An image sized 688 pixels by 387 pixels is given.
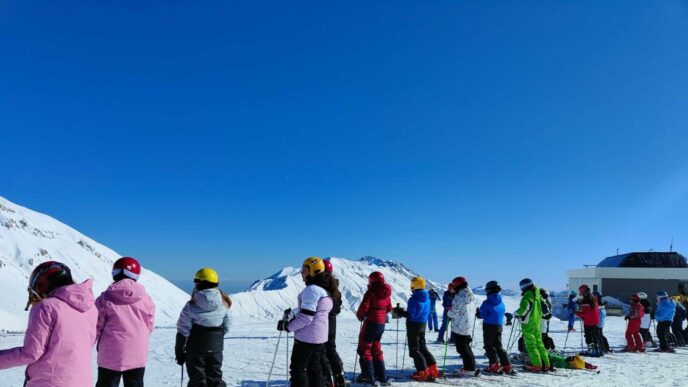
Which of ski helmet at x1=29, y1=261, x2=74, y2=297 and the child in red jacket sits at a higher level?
ski helmet at x1=29, y1=261, x2=74, y2=297

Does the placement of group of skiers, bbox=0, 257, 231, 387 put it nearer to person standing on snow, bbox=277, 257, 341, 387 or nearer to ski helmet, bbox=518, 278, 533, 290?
person standing on snow, bbox=277, 257, 341, 387

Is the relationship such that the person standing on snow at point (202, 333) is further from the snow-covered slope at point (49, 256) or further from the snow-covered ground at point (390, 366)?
the snow-covered slope at point (49, 256)

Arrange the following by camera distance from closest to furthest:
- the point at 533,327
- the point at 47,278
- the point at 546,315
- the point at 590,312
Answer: the point at 47,278 < the point at 533,327 < the point at 546,315 < the point at 590,312


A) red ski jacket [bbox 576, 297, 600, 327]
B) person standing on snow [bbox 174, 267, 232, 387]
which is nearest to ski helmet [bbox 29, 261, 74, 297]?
person standing on snow [bbox 174, 267, 232, 387]

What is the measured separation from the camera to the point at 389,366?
33.5ft

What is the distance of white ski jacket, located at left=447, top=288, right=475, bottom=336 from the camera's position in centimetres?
895

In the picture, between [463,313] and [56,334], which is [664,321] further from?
[56,334]

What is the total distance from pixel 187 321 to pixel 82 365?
6.44 ft

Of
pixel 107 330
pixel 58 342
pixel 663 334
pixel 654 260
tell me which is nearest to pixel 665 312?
pixel 663 334

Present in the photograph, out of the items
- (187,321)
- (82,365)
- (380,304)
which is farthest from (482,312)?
(82,365)

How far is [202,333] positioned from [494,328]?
6.06 meters

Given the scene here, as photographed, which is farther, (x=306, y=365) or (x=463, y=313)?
(x=463, y=313)

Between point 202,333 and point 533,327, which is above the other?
point 202,333

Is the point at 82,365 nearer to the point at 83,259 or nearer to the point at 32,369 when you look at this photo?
Result: the point at 32,369
